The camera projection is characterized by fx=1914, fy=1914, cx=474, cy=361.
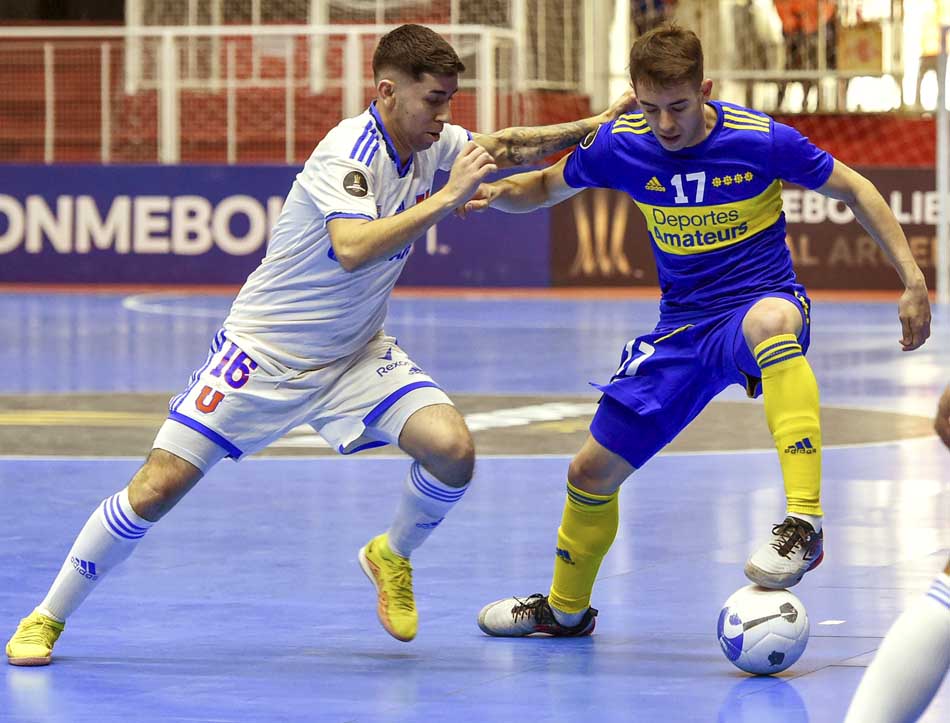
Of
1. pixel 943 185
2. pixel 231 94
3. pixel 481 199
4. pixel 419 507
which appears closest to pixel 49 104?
pixel 231 94

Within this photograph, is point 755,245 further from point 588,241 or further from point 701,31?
point 701,31

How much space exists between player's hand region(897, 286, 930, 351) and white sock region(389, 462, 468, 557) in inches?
56.0

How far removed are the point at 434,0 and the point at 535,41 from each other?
4.83 ft

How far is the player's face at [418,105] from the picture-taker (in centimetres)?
579

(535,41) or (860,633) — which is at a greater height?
(535,41)

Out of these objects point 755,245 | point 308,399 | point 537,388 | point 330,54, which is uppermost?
point 330,54

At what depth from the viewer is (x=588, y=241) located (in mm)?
22500

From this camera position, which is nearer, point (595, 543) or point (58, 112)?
point (595, 543)

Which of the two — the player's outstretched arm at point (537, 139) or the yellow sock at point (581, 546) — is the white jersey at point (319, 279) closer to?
the player's outstretched arm at point (537, 139)

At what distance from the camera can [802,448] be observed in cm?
545

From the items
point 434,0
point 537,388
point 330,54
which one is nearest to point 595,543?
point 537,388

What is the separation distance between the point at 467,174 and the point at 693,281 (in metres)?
0.92

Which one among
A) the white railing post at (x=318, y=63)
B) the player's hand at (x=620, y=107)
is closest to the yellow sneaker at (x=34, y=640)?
the player's hand at (x=620, y=107)

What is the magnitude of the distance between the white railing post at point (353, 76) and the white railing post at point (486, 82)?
147cm
